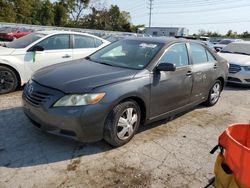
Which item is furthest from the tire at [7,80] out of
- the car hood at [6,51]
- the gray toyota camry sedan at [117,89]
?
the gray toyota camry sedan at [117,89]

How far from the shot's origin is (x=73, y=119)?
3367 mm

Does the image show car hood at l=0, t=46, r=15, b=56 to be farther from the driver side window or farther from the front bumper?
the driver side window

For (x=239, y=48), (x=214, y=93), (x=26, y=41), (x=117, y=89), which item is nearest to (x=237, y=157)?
(x=117, y=89)

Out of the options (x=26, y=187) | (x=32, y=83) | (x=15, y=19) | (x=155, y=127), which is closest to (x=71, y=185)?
(x=26, y=187)

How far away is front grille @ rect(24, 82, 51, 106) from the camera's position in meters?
3.55

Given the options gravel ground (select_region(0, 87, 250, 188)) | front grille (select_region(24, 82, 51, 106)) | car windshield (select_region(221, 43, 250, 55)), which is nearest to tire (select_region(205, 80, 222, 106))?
gravel ground (select_region(0, 87, 250, 188))

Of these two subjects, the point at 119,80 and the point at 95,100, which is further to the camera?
the point at 119,80

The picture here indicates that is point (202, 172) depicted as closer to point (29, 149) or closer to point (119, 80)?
point (119, 80)

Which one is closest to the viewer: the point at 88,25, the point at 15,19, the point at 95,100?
the point at 95,100

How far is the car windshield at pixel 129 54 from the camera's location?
431 cm

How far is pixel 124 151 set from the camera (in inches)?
151

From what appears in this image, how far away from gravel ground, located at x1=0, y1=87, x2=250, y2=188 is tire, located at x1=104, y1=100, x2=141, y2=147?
0.16 metres

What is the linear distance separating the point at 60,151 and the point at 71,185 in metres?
0.78

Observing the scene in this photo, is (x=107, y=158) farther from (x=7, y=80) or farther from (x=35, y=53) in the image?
(x=35, y=53)
